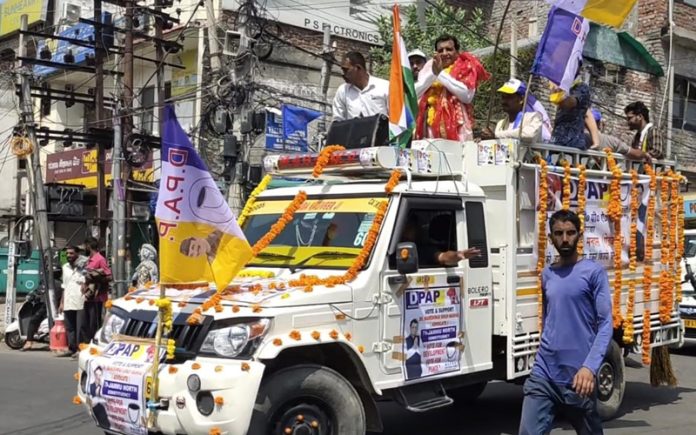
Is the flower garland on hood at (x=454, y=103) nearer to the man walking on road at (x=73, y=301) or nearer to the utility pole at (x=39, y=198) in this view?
the man walking on road at (x=73, y=301)

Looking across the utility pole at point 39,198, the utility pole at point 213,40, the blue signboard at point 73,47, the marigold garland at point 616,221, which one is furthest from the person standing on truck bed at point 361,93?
the blue signboard at point 73,47

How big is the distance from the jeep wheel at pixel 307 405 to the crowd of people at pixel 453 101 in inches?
108

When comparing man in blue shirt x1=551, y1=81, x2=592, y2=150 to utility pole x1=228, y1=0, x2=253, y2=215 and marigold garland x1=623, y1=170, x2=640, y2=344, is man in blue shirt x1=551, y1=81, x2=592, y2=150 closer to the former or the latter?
marigold garland x1=623, y1=170, x2=640, y2=344

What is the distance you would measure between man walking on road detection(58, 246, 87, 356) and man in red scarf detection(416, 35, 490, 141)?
7.23m

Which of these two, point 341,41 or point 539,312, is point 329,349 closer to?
point 539,312

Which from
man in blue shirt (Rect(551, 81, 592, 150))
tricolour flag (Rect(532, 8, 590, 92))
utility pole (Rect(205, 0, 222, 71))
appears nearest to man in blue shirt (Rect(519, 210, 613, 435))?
tricolour flag (Rect(532, 8, 590, 92))

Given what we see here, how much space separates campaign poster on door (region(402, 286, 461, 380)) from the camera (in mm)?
5422

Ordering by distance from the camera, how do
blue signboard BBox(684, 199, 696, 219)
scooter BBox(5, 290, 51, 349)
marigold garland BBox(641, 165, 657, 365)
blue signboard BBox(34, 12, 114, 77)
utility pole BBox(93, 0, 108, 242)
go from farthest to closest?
blue signboard BBox(34, 12, 114, 77) < blue signboard BBox(684, 199, 696, 219) < utility pole BBox(93, 0, 108, 242) < scooter BBox(5, 290, 51, 349) < marigold garland BBox(641, 165, 657, 365)

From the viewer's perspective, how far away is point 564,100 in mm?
7035

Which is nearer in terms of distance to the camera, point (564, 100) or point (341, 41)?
point (564, 100)

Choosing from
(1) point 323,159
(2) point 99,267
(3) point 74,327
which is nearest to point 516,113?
(1) point 323,159

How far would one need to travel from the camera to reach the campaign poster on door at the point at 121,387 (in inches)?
181

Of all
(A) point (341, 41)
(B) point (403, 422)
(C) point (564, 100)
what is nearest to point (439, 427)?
(B) point (403, 422)

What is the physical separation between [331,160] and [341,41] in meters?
15.9
